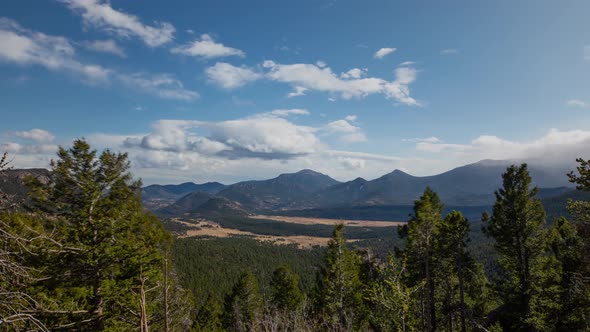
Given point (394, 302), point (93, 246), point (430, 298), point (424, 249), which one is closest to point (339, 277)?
point (430, 298)

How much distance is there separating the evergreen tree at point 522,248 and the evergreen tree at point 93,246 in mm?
21791

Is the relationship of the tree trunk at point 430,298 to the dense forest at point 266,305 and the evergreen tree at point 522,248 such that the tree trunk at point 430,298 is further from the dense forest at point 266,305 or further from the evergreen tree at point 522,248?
the evergreen tree at point 522,248

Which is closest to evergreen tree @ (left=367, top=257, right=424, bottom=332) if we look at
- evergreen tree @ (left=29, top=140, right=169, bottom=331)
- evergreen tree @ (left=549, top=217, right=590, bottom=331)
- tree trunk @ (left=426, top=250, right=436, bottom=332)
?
evergreen tree @ (left=29, top=140, right=169, bottom=331)

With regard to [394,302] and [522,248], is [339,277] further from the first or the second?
[394,302]

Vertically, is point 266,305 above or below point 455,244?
below

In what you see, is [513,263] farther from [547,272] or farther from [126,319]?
[126,319]

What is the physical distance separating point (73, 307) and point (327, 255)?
1919 centimetres

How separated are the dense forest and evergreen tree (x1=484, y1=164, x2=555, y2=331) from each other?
7 cm

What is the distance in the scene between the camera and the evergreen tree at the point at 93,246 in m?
13.8

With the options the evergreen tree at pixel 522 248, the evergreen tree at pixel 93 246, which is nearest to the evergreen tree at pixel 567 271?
the evergreen tree at pixel 522 248

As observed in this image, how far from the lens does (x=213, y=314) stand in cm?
4409

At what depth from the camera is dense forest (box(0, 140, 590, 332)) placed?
12.2 metres

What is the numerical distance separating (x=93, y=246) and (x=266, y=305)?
1309cm

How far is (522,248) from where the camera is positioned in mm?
21391
